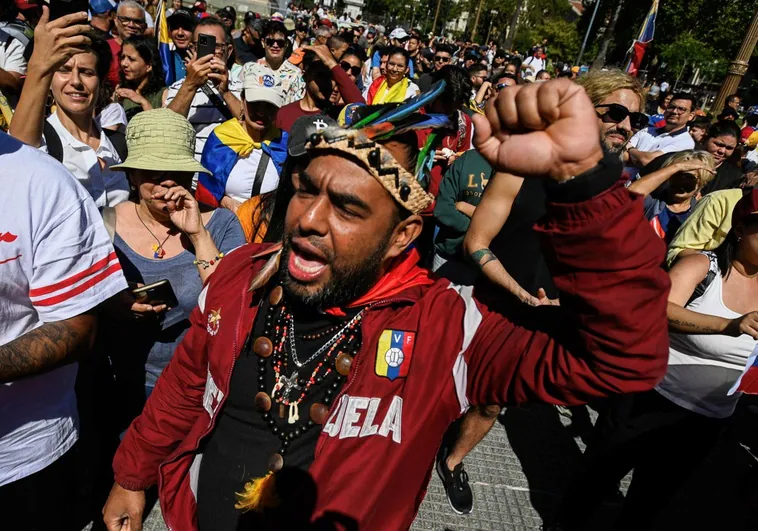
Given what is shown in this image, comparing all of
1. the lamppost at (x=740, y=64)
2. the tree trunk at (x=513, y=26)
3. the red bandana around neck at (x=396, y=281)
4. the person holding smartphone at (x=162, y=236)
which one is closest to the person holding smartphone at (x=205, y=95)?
the person holding smartphone at (x=162, y=236)

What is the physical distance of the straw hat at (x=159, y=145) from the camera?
2.36 meters

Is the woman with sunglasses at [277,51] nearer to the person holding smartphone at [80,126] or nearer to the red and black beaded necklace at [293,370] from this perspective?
the person holding smartphone at [80,126]

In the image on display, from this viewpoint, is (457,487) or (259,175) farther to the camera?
(259,175)

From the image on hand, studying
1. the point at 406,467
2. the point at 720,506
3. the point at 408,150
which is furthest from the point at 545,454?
the point at 408,150

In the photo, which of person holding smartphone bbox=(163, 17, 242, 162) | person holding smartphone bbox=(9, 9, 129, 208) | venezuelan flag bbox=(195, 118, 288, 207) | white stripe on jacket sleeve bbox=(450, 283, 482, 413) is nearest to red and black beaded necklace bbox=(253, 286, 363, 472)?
white stripe on jacket sleeve bbox=(450, 283, 482, 413)

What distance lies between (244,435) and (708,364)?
7.52ft

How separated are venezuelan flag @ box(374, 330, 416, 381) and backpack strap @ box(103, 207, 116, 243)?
1629 millimetres

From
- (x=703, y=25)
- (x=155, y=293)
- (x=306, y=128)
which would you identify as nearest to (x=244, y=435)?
(x=155, y=293)

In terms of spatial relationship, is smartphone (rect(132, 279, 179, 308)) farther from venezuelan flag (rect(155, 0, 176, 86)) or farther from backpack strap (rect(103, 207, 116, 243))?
venezuelan flag (rect(155, 0, 176, 86))

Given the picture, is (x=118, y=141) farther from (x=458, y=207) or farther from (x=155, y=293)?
(x=458, y=207)

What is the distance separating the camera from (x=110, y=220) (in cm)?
247

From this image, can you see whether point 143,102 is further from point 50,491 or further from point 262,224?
point 50,491

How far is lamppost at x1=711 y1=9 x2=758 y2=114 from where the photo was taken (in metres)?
9.05

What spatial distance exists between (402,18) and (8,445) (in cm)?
6544
